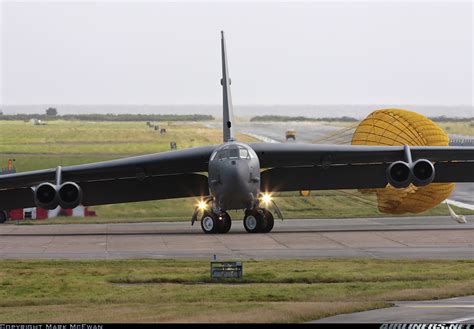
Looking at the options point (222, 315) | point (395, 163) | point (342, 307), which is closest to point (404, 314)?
point (342, 307)

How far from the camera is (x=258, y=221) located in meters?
45.3

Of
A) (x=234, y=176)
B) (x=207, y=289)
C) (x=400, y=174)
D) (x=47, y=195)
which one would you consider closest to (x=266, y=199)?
(x=234, y=176)

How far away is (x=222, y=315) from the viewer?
24250 millimetres

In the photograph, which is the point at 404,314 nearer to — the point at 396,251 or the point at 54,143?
the point at 396,251

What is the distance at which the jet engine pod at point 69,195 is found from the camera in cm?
4309

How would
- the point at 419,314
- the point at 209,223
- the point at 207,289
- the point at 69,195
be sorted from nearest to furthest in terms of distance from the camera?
the point at 419,314, the point at 207,289, the point at 69,195, the point at 209,223

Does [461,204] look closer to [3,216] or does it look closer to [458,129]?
[3,216]

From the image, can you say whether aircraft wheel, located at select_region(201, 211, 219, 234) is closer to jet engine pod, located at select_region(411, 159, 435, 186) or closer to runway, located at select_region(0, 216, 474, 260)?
runway, located at select_region(0, 216, 474, 260)

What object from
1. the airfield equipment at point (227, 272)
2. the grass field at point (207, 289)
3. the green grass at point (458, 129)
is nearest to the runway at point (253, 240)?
the grass field at point (207, 289)

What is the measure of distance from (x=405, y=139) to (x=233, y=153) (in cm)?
1227

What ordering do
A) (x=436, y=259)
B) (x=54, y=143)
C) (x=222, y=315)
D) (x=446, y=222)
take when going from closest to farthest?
Answer: (x=222, y=315) < (x=436, y=259) < (x=446, y=222) < (x=54, y=143)

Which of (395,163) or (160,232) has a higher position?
(395,163)

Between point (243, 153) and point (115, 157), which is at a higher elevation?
point (243, 153)

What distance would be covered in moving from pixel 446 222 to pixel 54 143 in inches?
2887
